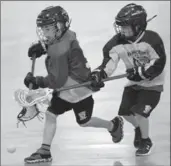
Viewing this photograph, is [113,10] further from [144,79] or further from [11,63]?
[144,79]

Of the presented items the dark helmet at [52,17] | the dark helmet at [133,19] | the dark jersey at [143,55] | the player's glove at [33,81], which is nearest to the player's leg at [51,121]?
the player's glove at [33,81]

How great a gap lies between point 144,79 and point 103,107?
1774mm

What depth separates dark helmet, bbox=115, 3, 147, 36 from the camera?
4754 millimetres

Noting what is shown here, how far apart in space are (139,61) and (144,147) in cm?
53

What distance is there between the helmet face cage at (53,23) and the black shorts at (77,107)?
1.22 feet

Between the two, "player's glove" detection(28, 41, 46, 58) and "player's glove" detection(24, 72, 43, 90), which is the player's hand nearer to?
"player's glove" detection(24, 72, 43, 90)

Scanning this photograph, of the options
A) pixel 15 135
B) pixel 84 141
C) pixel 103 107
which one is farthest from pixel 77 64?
pixel 103 107

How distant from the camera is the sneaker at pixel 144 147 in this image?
479 cm

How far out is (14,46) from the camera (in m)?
8.52

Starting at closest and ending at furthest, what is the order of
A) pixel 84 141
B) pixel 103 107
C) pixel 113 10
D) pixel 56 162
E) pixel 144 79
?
pixel 56 162, pixel 144 79, pixel 84 141, pixel 103 107, pixel 113 10

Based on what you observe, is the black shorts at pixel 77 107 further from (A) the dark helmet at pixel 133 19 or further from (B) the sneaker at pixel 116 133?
(A) the dark helmet at pixel 133 19

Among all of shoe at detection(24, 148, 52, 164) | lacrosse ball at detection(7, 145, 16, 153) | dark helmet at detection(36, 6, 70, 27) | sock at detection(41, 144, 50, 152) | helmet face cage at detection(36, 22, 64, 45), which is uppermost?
dark helmet at detection(36, 6, 70, 27)

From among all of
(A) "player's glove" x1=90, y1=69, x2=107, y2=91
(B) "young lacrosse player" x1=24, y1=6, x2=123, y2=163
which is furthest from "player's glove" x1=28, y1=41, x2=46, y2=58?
(A) "player's glove" x1=90, y1=69, x2=107, y2=91

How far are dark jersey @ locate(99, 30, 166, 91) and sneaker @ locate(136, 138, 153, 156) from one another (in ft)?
1.10
